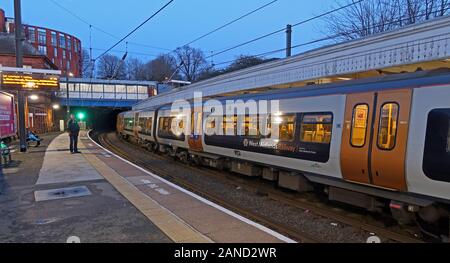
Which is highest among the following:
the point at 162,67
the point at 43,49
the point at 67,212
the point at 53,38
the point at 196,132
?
the point at 53,38

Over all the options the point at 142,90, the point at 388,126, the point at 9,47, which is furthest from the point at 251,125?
the point at 142,90

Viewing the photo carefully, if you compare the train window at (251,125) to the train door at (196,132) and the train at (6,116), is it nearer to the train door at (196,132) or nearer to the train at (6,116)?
the train door at (196,132)

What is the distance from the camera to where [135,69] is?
88375 millimetres

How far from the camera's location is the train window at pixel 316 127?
25.4ft

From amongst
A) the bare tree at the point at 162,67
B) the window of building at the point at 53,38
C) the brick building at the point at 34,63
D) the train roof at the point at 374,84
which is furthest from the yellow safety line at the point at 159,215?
the window of building at the point at 53,38

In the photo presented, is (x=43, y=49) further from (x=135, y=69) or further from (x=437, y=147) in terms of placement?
(x=437, y=147)

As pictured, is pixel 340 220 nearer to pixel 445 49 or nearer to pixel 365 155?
pixel 365 155

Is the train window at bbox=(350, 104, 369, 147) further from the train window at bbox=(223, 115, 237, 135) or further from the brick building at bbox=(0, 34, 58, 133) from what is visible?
the brick building at bbox=(0, 34, 58, 133)

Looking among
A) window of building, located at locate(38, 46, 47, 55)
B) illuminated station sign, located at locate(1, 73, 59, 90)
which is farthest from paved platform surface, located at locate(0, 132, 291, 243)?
window of building, located at locate(38, 46, 47, 55)

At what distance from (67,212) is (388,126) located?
20.1 feet

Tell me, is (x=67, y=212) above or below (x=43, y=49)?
below

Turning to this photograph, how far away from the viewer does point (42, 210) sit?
6.98 m

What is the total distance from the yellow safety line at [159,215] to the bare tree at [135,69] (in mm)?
77838

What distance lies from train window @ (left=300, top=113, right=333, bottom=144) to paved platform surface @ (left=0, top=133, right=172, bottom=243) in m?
4.07
